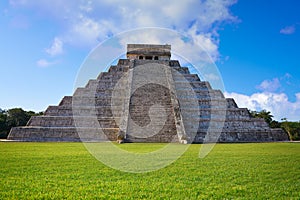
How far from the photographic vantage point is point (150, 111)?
57.2 ft

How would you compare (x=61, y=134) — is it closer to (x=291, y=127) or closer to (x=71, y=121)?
(x=71, y=121)

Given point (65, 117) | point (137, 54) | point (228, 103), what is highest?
point (137, 54)

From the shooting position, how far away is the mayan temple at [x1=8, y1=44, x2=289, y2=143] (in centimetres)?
1620

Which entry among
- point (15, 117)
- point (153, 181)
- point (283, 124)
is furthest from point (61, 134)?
point (283, 124)

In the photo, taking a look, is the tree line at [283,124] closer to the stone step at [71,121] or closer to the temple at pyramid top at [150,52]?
the temple at pyramid top at [150,52]

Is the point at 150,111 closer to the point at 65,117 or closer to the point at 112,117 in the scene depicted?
the point at 112,117

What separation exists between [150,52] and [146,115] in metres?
13.7

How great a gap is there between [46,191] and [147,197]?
1.48 metres

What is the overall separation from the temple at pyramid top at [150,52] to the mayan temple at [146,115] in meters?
5.81

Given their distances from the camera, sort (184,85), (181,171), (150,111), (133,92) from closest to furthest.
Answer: (181,171)
(150,111)
(133,92)
(184,85)

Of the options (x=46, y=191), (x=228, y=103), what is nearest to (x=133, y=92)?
(x=228, y=103)

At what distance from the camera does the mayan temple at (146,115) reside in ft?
53.2

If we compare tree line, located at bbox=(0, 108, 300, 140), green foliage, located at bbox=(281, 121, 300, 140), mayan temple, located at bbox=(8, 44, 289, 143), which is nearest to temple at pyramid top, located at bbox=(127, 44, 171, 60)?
mayan temple, located at bbox=(8, 44, 289, 143)

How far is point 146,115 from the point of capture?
17109mm
